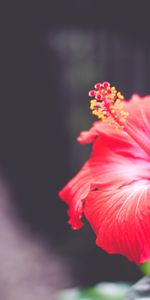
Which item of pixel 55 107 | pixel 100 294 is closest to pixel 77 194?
pixel 100 294

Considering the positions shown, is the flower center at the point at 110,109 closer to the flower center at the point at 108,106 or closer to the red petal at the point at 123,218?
the flower center at the point at 108,106

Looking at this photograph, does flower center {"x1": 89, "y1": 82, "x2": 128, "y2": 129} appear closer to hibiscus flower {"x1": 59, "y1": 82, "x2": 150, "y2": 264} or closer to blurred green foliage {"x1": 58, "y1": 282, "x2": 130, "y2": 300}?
hibiscus flower {"x1": 59, "y1": 82, "x2": 150, "y2": 264}

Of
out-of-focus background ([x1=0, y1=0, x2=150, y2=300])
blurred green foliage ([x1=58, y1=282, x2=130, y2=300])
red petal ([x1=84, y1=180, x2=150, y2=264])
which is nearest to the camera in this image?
red petal ([x1=84, y1=180, x2=150, y2=264])

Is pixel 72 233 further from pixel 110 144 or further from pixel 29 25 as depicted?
pixel 110 144

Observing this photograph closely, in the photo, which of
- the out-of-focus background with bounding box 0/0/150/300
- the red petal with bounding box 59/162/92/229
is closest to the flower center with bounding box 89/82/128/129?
the red petal with bounding box 59/162/92/229

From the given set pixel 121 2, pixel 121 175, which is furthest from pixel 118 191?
pixel 121 2

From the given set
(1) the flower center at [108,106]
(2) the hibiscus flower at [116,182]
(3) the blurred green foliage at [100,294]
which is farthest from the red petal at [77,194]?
(3) the blurred green foliage at [100,294]
